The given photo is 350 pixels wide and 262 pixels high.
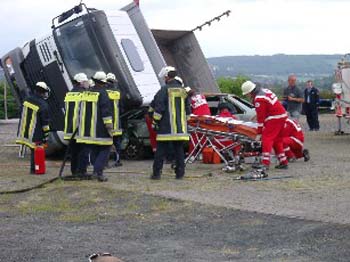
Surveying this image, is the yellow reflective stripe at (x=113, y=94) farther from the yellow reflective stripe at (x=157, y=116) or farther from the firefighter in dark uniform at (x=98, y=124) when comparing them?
the yellow reflective stripe at (x=157, y=116)

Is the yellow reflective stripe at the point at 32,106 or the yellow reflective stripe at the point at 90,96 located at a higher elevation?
the yellow reflective stripe at the point at 90,96

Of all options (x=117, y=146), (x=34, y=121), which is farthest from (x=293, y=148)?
(x=34, y=121)

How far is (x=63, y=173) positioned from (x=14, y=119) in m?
20.5

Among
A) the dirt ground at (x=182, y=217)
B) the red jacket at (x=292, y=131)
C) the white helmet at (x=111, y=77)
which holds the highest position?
the white helmet at (x=111, y=77)

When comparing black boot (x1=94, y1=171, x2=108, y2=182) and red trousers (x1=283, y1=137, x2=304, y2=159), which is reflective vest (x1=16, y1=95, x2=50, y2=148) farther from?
red trousers (x1=283, y1=137, x2=304, y2=159)

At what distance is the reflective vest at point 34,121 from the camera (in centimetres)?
1340

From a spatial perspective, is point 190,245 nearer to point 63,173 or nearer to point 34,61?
point 63,173

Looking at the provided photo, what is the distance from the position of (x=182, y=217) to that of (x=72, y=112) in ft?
13.6

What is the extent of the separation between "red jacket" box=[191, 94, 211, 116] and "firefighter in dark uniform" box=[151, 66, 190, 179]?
2.07 metres

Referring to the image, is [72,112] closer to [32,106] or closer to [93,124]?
[93,124]

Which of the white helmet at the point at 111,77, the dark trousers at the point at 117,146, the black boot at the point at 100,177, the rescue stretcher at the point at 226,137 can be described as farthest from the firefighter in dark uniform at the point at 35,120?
the rescue stretcher at the point at 226,137

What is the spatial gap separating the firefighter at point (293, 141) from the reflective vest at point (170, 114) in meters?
2.23

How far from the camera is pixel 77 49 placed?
14953mm

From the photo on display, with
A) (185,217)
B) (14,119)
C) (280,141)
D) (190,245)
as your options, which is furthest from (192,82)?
(14,119)
